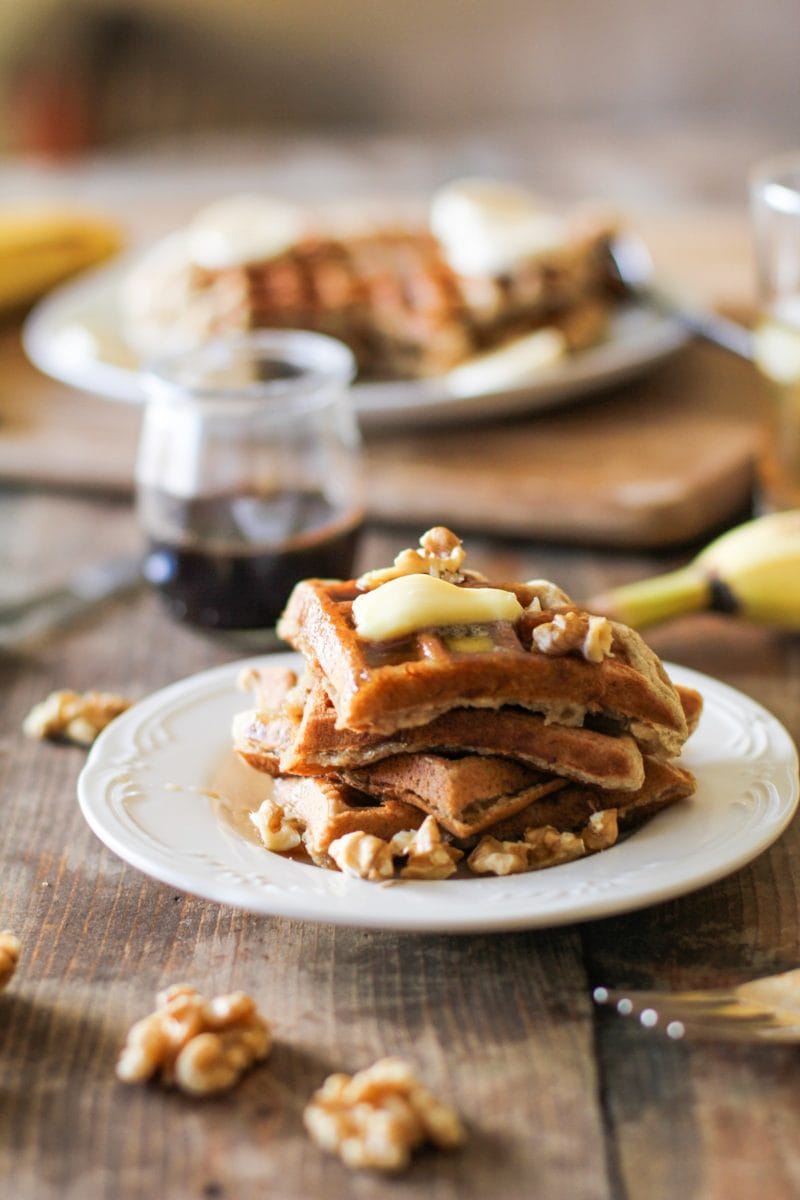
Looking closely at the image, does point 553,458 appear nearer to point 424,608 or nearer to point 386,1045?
point 424,608

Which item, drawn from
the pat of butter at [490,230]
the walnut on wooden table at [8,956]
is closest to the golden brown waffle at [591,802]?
the walnut on wooden table at [8,956]

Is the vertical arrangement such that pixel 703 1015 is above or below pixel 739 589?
above

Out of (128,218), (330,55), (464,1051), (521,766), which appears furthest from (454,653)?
(330,55)

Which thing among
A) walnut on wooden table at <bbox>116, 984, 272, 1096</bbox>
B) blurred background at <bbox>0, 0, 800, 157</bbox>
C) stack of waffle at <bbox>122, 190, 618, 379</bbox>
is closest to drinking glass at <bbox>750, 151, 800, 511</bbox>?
stack of waffle at <bbox>122, 190, 618, 379</bbox>

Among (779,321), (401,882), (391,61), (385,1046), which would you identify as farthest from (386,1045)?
(391,61)

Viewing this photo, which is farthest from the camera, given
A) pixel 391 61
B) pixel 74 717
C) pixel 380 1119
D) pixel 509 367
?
pixel 391 61

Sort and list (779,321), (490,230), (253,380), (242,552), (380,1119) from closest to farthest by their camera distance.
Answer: (380,1119) < (242,552) < (253,380) < (779,321) < (490,230)

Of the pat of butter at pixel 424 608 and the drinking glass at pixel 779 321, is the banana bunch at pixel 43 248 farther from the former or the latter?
the pat of butter at pixel 424 608
